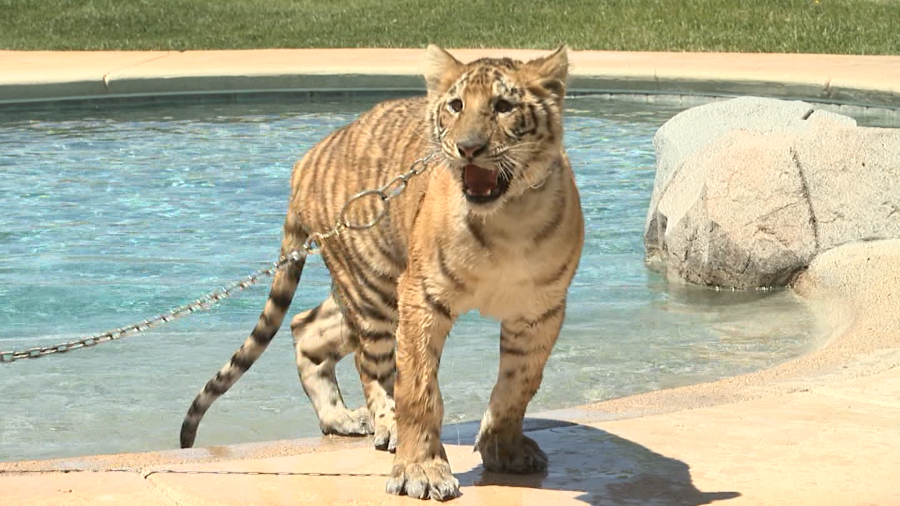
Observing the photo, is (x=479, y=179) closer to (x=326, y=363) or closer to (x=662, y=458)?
(x=662, y=458)

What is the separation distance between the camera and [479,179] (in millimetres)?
3750

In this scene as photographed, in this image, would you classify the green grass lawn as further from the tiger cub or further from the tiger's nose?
the tiger's nose

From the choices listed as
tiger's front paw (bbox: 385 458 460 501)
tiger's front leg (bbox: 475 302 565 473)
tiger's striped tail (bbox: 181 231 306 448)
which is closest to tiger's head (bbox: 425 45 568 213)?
tiger's front leg (bbox: 475 302 565 473)

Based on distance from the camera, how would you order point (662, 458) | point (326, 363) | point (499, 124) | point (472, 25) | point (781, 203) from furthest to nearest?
1. point (472, 25)
2. point (781, 203)
3. point (326, 363)
4. point (662, 458)
5. point (499, 124)

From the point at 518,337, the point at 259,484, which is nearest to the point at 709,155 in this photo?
the point at 518,337

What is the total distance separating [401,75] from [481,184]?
11.1 m

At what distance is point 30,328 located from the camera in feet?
24.0

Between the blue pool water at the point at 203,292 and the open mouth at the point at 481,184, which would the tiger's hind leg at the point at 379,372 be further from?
the open mouth at the point at 481,184

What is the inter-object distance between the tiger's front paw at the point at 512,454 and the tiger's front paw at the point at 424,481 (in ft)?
0.89

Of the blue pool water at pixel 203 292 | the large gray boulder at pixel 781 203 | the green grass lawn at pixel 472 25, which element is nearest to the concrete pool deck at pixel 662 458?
the blue pool water at pixel 203 292

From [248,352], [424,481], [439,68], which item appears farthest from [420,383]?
[248,352]

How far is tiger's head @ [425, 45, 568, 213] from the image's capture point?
368cm

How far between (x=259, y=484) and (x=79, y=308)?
4054 mm

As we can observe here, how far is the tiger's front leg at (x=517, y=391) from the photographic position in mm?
4102
